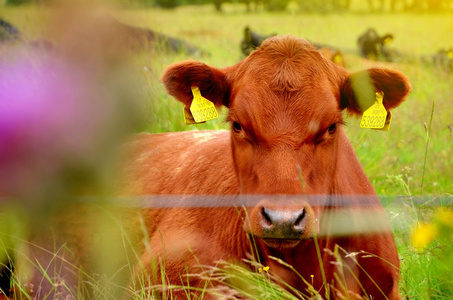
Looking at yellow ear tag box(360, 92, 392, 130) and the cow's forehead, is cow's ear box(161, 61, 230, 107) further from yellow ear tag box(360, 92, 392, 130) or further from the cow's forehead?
yellow ear tag box(360, 92, 392, 130)

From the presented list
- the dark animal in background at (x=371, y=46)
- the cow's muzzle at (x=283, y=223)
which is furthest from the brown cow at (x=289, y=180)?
the dark animal in background at (x=371, y=46)

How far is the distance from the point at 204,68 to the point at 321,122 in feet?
2.60

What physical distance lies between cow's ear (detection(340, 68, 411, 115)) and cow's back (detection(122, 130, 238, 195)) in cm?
88

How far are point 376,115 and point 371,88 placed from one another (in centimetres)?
16

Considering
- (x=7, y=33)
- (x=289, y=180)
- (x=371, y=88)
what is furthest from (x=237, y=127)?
(x=7, y=33)

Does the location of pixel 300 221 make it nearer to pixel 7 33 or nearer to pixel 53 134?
pixel 53 134

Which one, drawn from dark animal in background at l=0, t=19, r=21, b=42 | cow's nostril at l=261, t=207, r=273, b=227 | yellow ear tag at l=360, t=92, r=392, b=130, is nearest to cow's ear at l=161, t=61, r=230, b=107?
yellow ear tag at l=360, t=92, r=392, b=130

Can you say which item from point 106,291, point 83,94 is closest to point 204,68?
point 83,94

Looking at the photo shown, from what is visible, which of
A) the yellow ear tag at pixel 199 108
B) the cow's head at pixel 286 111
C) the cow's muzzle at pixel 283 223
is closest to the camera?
the cow's muzzle at pixel 283 223

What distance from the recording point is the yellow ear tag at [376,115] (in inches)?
123

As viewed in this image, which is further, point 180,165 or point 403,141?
point 403,141

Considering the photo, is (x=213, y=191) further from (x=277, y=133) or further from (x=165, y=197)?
(x=277, y=133)

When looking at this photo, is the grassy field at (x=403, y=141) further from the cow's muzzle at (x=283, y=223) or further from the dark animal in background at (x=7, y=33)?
the cow's muzzle at (x=283, y=223)

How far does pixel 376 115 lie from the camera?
3.13m
